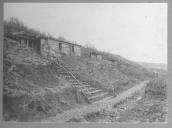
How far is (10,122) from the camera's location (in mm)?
3109

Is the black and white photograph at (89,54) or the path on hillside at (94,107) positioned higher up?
the black and white photograph at (89,54)

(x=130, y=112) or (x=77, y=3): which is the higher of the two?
(x=77, y=3)

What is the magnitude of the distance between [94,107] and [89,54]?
713 mm

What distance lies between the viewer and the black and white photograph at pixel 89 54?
3.13m

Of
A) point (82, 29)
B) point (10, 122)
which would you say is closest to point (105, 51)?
point (82, 29)

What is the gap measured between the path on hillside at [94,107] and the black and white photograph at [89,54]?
1cm

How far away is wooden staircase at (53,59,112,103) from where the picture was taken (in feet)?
10.4

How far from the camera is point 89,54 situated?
10.5 ft

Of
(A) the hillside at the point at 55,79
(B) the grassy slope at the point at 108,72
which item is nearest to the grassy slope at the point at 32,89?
(A) the hillside at the point at 55,79

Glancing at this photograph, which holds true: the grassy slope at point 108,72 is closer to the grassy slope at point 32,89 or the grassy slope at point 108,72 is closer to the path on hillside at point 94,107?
the path on hillside at point 94,107

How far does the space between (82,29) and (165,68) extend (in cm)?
122

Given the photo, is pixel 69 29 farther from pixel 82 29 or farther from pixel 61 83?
pixel 61 83

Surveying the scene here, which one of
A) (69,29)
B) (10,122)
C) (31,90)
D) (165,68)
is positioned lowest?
(10,122)

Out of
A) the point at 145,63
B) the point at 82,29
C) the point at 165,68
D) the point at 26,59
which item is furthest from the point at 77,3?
the point at 165,68
